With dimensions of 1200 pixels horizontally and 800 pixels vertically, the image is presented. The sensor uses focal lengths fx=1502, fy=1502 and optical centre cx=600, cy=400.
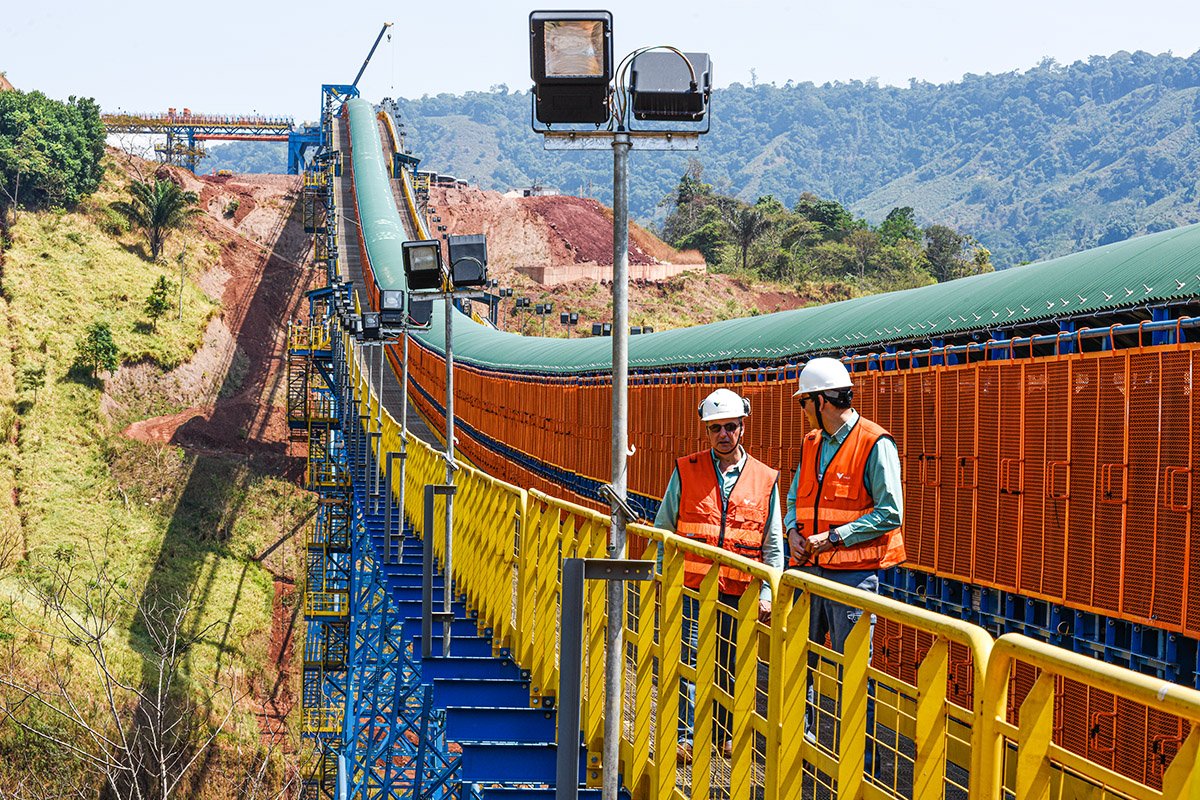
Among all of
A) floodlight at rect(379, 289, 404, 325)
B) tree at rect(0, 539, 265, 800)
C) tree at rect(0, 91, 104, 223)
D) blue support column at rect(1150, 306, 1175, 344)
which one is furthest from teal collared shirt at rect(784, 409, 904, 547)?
tree at rect(0, 91, 104, 223)

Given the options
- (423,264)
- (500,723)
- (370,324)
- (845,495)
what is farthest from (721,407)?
(370,324)

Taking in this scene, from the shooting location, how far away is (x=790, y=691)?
4.47 meters

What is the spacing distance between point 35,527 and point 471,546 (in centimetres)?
3726

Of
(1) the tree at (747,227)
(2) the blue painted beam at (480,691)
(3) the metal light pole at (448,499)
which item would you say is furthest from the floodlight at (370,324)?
(1) the tree at (747,227)

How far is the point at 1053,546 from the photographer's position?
7.79 meters

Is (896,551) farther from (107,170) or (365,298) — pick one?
(107,170)

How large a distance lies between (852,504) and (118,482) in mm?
47202

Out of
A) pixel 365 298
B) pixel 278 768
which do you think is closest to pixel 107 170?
pixel 365 298

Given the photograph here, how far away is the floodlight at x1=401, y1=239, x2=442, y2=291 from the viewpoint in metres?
12.0

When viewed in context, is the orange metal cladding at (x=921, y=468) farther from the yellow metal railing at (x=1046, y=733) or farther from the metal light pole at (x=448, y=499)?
the yellow metal railing at (x=1046, y=733)

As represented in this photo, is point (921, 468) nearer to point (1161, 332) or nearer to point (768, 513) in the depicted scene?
point (1161, 332)

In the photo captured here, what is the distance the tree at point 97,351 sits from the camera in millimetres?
55062

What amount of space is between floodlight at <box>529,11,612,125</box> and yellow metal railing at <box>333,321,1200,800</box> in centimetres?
164

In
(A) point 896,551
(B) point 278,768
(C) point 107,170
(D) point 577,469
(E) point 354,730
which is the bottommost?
(B) point 278,768
